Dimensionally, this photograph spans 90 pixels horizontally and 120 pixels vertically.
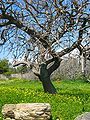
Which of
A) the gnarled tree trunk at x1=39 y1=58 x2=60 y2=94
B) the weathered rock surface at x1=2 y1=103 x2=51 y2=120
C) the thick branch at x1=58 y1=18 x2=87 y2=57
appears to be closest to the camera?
the weathered rock surface at x1=2 y1=103 x2=51 y2=120

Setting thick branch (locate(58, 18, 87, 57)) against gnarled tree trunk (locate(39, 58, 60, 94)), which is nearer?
thick branch (locate(58, 18, 87, 57))

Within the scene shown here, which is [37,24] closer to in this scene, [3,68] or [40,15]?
[40,15]

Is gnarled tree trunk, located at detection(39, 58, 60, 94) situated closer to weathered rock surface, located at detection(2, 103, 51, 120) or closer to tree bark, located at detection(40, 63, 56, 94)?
tree bark, located at detection(40, 63, 56, 94)

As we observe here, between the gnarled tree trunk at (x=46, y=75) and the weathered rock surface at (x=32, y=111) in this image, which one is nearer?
the weathered rock surface at (x=32, y=111)

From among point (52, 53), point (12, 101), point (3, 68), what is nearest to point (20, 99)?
point (12, 101)

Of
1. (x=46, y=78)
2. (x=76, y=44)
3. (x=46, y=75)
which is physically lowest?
(x=46, y=78)

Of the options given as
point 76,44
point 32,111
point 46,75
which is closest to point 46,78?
point 46,75

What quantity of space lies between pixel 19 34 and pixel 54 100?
3.22 m

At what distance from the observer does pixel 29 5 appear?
1228 cm

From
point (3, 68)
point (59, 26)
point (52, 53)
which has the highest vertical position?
point (59, 26)

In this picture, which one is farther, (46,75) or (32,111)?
(46,75)

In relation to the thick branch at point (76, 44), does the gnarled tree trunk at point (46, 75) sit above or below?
below

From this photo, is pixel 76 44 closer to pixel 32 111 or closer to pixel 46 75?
pixel 46 75

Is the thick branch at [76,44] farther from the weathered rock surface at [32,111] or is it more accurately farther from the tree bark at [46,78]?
the weathered rock surface at [32,111]
